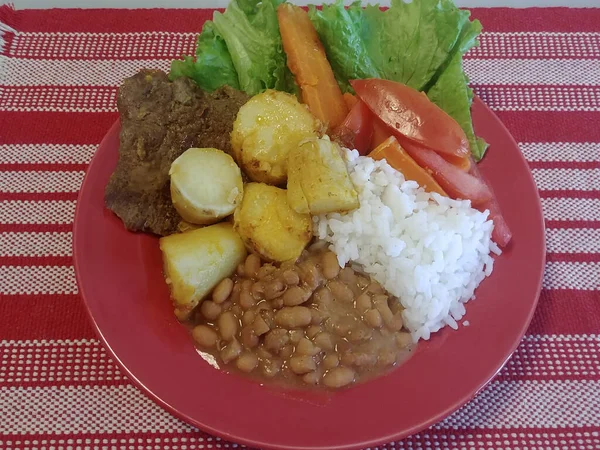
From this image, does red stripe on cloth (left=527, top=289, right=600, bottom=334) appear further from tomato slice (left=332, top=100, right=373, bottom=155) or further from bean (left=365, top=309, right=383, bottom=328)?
tomato slice (left=332, top=100, right=373, bottom=155)

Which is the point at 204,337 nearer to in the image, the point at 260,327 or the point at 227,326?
the point at 227,326

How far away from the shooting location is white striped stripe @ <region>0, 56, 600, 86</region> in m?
3.71

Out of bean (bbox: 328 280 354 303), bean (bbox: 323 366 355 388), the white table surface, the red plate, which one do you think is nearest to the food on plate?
the red plate

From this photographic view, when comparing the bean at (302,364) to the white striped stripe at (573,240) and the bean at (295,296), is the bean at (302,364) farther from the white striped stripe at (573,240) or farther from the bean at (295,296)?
the white striped stripe at (573,240)

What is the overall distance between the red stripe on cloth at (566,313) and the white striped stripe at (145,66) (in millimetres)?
1488

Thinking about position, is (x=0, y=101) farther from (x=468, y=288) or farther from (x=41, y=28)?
(x=468, y=288)

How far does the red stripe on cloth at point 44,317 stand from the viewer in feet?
9.40

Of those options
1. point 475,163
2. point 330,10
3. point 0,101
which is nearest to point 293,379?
point 475,163

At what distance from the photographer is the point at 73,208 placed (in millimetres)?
3256

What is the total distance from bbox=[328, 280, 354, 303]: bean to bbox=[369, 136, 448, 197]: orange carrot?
68 cm

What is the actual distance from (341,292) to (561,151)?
182 centimetres

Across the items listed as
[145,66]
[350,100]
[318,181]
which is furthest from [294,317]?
[145,66]

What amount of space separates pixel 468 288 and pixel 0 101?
2980mm

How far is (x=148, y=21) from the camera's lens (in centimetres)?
402
